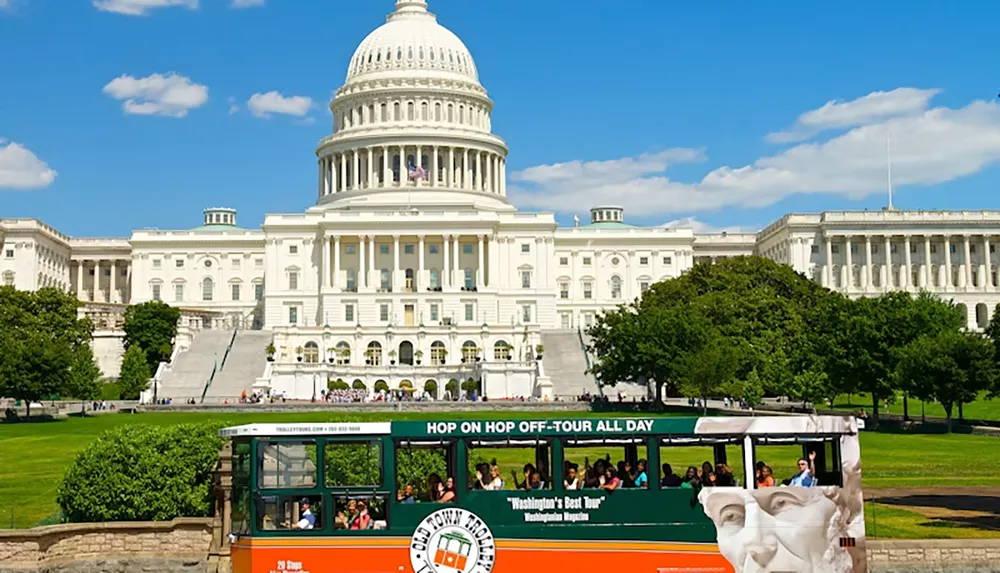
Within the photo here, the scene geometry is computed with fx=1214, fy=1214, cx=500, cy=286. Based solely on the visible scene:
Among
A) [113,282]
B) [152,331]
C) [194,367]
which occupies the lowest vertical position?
[194,367]

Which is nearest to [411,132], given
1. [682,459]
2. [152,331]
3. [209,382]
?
[152,331]

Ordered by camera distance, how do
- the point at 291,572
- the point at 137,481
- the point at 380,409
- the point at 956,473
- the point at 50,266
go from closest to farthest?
the point at 291,572 → the point at 137,481 → the point at 956,473 → the point at 380,409 → the point at 50,266

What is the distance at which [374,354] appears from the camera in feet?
372

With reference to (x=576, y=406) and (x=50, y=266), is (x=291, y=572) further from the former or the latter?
(x=50, y=266)

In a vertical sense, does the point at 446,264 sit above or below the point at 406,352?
above

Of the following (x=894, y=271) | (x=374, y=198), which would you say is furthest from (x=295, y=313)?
(x=894, y=271)

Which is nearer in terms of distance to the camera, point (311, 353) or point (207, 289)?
→ point (311, 353)

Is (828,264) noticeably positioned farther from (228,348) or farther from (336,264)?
A: (228,348)

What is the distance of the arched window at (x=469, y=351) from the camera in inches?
4407

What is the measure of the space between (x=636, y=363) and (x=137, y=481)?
2444 inches

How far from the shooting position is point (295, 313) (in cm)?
13300

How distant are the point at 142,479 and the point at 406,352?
286 ft

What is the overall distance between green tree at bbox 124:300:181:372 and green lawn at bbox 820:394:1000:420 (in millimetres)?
59250

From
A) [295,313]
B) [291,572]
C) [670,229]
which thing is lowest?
[291,572]
